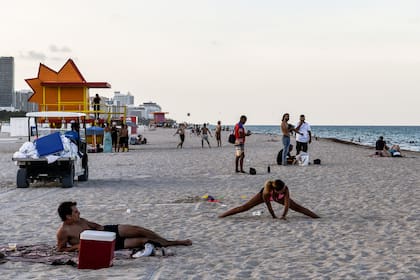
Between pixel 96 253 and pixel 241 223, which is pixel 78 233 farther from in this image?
pixel 241 223

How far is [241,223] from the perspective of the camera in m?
9.09

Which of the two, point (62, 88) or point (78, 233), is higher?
point (62, 88)

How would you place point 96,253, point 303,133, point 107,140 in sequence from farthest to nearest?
point 107,140
point 303,133
point 96,253

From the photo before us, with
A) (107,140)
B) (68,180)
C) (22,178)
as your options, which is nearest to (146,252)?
(68,180)

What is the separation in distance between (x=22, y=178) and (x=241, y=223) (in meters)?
6.78

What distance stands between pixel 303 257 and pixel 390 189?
7243 millimetres

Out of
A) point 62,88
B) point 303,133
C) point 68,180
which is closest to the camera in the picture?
point 68,180

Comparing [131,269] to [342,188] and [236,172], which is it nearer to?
[342,188]

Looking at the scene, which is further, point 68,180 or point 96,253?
point 68,180

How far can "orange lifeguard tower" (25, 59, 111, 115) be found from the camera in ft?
99.8

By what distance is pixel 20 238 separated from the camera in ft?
26.1

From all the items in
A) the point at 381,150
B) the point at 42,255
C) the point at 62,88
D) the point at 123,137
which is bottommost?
the point at 42,255

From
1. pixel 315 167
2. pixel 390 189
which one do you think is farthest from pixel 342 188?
pixel 315 167

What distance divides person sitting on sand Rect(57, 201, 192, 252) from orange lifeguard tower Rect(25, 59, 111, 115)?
2382 cm
